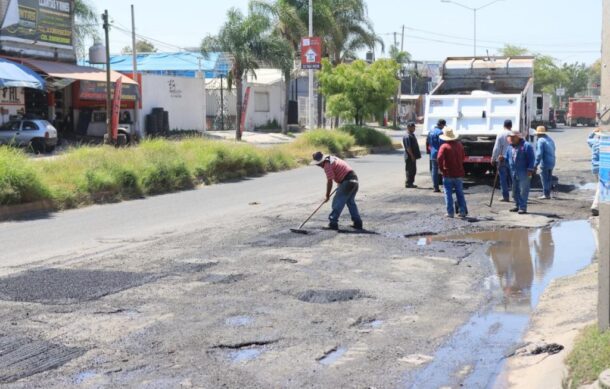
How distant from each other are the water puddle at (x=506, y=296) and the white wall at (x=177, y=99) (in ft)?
107

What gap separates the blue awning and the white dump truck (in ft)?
55.6

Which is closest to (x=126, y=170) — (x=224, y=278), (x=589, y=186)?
(x=224, y=278)

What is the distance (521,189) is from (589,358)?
32.4 ft

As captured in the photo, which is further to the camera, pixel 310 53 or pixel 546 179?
pixel 310 53

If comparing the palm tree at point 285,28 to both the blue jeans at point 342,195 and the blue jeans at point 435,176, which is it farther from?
the blue jeans at point 342,195

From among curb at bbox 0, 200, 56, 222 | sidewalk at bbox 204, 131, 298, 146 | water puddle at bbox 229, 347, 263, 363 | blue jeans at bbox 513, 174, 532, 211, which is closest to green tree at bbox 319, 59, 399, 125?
sidewalk at bbox 204, 131, 298, 146

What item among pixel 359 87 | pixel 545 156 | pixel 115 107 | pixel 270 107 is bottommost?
pixel 545 156

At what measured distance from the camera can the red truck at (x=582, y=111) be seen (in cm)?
7275

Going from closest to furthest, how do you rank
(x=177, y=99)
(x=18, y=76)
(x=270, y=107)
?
(x=18, y=76)
(x=177, y=99)
(x=270, y=107)

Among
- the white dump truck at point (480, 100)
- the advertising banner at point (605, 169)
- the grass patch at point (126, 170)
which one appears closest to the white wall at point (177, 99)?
the grass patch at point (126, 170)

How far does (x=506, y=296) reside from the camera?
9125 mm

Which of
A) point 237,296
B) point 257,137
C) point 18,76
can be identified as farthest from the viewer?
point 257,137

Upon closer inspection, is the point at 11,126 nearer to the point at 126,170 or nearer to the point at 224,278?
the point at 126,170

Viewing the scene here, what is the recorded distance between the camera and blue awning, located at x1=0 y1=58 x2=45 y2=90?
31.1 m
